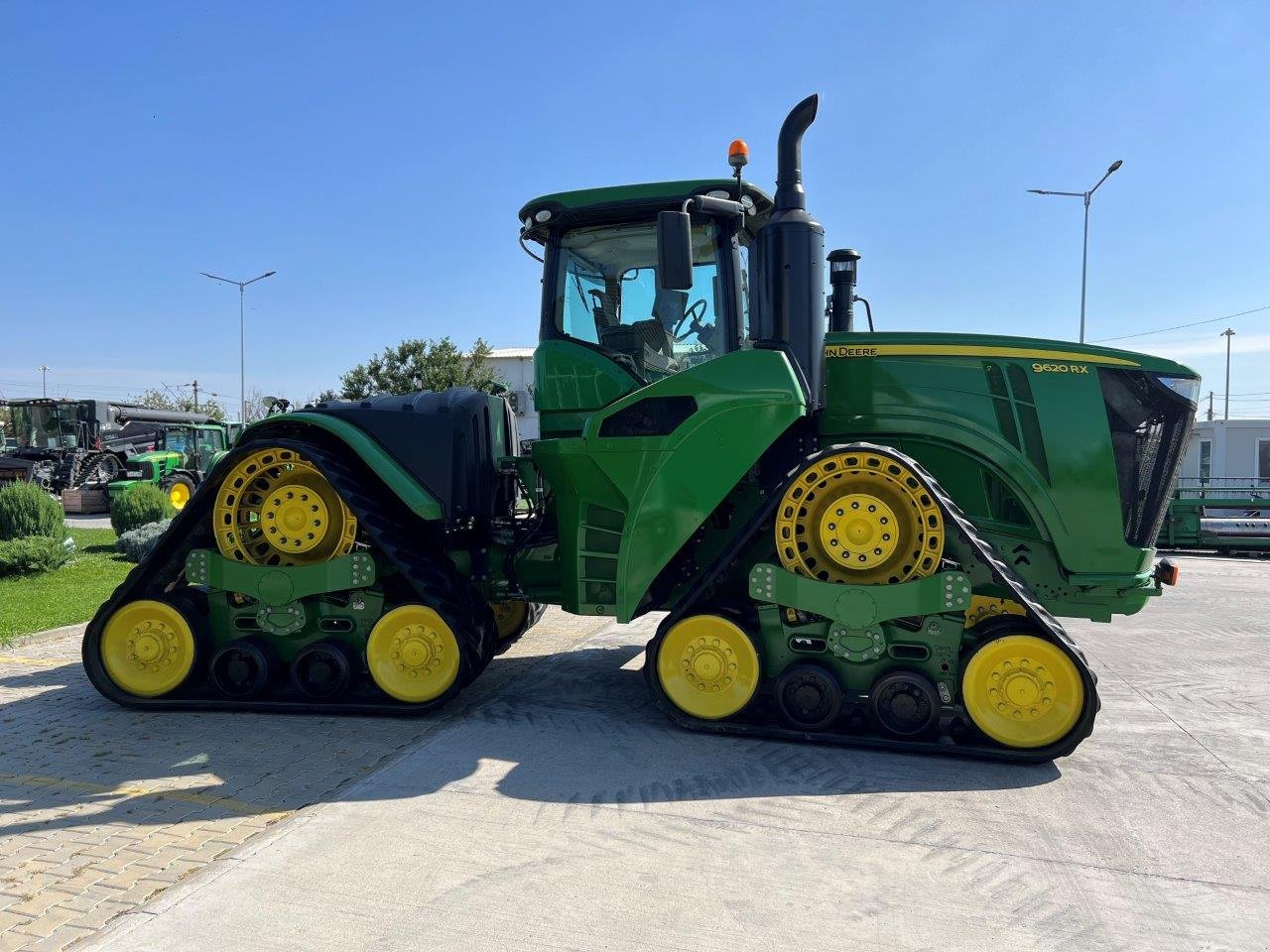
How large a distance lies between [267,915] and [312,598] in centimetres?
256

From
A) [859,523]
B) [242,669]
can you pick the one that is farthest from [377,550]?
[859,523]

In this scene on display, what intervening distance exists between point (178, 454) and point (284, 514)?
21926 millimetres

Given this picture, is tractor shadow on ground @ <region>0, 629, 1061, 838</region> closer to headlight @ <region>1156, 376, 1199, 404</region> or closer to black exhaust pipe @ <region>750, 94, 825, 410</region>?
black exhaust pipe @ <region>750, 94, 825, 410</region>

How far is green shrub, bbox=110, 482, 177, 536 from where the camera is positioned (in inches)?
547

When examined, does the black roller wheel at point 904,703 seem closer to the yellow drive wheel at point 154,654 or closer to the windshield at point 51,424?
the yellow drive wheel at point 154,654

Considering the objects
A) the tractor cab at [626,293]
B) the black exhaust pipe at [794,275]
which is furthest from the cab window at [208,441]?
the black exhaust pipe at [794,275]

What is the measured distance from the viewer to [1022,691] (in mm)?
4188

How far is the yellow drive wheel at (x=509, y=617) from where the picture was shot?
6.41 meters

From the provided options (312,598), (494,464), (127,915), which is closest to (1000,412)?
(494,464)

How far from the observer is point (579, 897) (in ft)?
9.88

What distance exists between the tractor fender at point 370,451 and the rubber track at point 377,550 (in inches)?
5.5

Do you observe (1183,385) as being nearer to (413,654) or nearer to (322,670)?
(413,654)

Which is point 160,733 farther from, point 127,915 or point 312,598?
point 127,915

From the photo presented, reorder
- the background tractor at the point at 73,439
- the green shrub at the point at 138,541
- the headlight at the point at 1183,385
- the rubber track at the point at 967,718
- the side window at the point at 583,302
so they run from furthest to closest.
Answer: the background tractor at the point at 73,439 < the green shrub at the point at 138,541 < the side window at the point at 583,302 < the headlight at the point at 1183,385 < the rubber track at the point at 967,718
